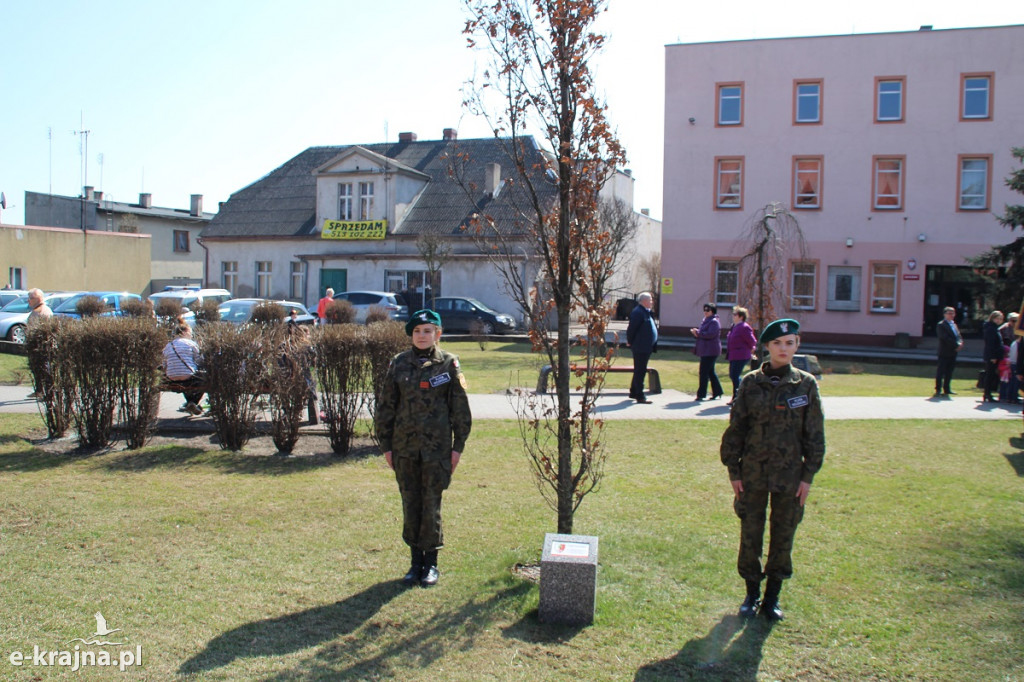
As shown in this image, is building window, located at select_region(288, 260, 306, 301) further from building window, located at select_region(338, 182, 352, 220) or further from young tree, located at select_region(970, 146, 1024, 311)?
young tree, located at select_region(970, 146, 1024, 311)

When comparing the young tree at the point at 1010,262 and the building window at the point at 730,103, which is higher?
the building window at the point at 730,103

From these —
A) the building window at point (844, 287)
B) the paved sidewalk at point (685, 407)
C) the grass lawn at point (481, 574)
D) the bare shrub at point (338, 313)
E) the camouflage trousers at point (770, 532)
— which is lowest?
the grass lawn at point (481, 574)

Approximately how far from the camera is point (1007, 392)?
48.4 feet

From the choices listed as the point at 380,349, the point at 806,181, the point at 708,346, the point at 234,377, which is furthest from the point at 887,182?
the point at 234,377

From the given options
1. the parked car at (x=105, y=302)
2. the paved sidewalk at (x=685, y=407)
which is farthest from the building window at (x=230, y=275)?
the paved sidewalk at (x=685, y=407)

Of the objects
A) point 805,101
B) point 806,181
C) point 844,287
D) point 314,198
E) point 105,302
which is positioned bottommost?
point 105,302

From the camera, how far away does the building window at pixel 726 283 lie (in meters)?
32.4

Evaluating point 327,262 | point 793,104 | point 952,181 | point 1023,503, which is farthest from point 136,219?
point 1023,503

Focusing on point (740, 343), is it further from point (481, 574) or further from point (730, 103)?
point (730, 103)

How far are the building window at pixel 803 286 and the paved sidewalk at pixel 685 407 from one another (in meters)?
17.0

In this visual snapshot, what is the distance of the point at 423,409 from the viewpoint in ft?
17.2

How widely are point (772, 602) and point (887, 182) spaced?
2998cm

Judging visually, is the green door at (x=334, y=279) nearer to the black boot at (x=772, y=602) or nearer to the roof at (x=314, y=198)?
the roof at (x=314, y=198)

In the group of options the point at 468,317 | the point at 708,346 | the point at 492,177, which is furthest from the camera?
the point at 492,177
